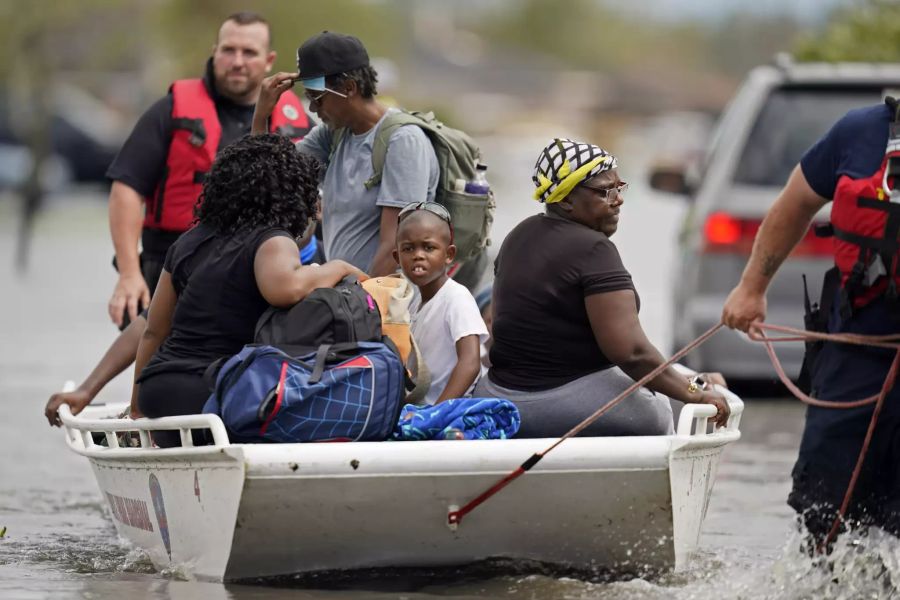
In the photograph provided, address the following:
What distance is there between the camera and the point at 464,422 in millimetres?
5949

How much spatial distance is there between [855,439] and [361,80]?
2410 mm

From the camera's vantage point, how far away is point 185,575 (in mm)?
6148

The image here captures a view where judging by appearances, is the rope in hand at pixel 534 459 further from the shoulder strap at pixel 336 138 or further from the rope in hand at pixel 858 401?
the shoulder strap at pixel 336 138

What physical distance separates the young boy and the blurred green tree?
10092mm

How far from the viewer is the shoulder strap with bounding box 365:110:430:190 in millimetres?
7027

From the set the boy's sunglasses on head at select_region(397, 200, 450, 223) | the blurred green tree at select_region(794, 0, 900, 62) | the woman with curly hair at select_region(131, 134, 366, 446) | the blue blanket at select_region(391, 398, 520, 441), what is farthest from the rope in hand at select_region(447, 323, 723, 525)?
the blurred green tree at select_region(794, 0, 900, 62)

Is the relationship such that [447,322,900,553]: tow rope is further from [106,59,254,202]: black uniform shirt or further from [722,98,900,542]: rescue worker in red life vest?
[106,59,254,202]: black uniform shirt

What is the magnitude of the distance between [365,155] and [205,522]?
72.4 inches

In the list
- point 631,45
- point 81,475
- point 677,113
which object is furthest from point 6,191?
point 631,45

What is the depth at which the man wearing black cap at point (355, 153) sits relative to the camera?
695 centimetres

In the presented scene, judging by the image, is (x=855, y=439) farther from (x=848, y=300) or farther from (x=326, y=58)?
(x=326, y=58)

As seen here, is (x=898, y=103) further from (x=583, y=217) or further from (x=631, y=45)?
(x=631, y=45)

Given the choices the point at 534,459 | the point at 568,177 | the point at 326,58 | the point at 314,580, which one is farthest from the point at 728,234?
the point at 534,459

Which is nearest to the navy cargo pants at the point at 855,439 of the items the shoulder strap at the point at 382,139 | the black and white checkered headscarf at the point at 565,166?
the black and white checkered headscarf at the point at 565,166
